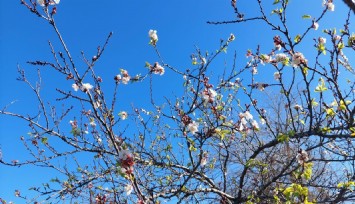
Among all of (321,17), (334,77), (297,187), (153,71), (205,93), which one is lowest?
(297,187)

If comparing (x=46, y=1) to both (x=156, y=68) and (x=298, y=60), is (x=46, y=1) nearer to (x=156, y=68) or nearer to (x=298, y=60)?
(x=156, y=68)

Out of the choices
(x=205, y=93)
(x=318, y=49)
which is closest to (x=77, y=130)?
(x=205, y=93)

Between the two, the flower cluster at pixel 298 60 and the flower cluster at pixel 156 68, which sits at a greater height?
the flower cluster at pixel 156 68

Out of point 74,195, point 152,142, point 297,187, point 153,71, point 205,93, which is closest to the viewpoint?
point 297,187

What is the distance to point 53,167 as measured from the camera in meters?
5.12

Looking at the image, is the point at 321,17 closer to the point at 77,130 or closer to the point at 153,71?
the point at 153,71

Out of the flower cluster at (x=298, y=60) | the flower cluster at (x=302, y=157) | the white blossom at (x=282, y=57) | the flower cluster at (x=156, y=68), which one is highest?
the flower cluster at (x=156, y=68)

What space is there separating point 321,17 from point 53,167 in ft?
13.7

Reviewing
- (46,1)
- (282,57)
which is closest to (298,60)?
(282,57)

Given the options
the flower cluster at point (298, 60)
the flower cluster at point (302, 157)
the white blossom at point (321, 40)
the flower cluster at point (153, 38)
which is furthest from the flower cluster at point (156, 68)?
the flower cluster at point (302, 157)

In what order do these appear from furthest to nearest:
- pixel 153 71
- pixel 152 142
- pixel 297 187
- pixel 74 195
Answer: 1. pixel 152 142
2. pixel 74 195
3. pixel 153 71
4. pixel 297 187

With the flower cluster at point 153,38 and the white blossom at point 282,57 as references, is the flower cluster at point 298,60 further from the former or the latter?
the flower cluster at point 153,38

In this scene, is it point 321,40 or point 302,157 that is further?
point 321,40

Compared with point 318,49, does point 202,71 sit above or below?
above
